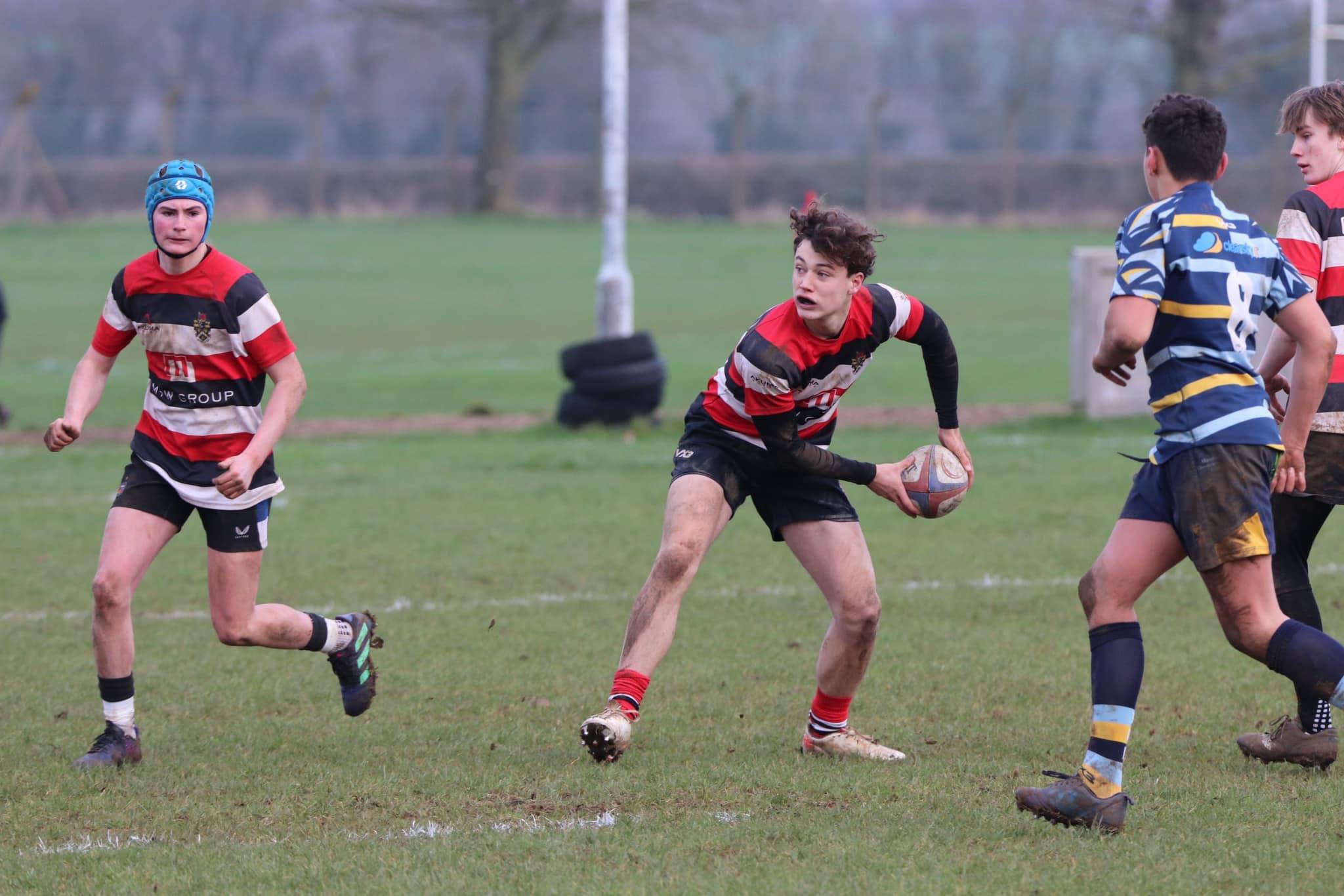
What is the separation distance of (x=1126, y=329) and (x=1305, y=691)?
1.41 m

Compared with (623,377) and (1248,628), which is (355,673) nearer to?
(1248,628)

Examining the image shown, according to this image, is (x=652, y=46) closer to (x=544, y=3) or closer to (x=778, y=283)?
(x=544, y=3)

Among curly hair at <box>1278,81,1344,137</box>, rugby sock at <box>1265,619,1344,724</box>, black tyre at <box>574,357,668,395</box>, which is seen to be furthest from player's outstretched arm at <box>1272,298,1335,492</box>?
black tyre at <box>574,357,668,395</box>

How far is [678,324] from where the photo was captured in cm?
2434

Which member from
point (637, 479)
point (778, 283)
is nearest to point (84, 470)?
point (637, 479)

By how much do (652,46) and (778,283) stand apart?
62.7 ft

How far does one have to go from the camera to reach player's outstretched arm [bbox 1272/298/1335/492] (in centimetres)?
486

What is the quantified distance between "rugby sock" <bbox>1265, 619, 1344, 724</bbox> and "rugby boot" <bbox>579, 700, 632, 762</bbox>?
6.56 ft

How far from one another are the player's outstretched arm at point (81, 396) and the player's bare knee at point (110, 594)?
487 millimetres

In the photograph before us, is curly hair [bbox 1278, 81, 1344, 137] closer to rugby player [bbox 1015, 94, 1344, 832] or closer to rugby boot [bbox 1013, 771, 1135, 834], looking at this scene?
rugby player [bbox 1015, 94, 1344, 832]

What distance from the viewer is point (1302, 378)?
194 inches

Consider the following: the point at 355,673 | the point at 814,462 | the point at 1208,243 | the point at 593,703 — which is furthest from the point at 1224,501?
the point at 355,673

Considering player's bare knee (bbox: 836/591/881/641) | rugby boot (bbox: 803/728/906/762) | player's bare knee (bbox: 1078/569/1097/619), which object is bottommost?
rugby boot (bbox: 803/728/906/762)

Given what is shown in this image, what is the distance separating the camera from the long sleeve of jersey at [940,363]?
5.75m
